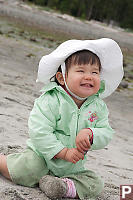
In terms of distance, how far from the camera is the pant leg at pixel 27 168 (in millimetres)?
2316

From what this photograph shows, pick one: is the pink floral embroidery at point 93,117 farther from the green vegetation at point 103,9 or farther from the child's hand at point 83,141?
the green vegetation at point 103,9

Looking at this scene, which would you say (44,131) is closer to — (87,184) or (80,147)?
(80,147)

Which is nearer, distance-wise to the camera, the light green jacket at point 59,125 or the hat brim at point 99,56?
the light green jacket at point 59,125

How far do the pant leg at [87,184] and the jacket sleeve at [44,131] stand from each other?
0.78ft

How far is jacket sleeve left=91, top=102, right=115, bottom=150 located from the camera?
2.32 metres

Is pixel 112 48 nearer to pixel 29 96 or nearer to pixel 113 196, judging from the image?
pixel 113 196

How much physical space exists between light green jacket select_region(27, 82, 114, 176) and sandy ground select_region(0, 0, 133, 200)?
0.25 meters

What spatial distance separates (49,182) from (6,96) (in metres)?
2.39

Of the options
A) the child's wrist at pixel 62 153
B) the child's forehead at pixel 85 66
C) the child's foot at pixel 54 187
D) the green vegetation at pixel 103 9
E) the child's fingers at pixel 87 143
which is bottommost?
the green vegetation at pixel 103 9

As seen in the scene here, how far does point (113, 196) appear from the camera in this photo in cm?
252

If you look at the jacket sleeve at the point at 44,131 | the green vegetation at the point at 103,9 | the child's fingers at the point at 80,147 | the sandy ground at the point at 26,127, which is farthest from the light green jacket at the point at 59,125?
the green vegetation at the point at 103,9

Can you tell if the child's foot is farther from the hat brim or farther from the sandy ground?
the hat brim

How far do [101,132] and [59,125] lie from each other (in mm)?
263

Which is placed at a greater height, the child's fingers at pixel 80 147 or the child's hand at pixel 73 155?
the child's fingers at pixel 80 147
